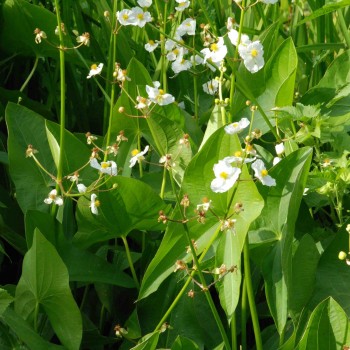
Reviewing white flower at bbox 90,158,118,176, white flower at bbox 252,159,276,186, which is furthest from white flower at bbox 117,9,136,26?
white flower at bbox 252,159,276,186

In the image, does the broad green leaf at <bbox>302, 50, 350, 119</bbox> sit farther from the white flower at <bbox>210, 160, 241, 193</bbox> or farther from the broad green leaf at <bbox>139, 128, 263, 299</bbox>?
the white flower at <bbox>210, 160, 241, 193</bbox>

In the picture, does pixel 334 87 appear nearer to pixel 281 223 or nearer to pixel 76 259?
pixel 281 223

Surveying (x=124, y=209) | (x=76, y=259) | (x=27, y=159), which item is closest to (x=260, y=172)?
(x=124, y=209)

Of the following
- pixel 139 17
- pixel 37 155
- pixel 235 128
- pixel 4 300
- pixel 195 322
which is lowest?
pixel 195 322

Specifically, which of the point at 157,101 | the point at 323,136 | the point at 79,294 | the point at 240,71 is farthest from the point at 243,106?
the point at 79,294

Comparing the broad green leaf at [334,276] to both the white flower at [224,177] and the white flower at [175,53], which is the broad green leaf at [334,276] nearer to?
the white flower at [224,177]

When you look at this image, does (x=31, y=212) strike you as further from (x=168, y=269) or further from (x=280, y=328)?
(x=280, y=328)

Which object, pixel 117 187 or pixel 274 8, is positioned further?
pixel 274 8
